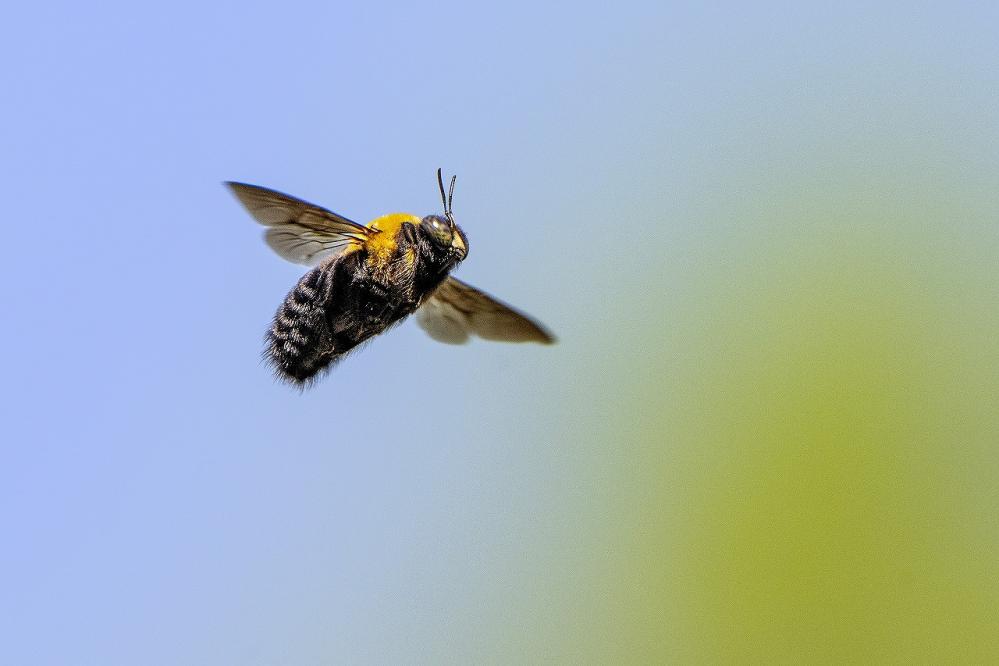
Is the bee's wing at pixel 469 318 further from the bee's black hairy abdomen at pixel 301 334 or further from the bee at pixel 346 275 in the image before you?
the bee's black hairy abdomen at pixel 301 334

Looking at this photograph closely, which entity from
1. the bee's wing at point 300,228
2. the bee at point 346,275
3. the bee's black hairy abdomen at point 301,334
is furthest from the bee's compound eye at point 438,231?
the bee's black hairy abdomen at point 301,334

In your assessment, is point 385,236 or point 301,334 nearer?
point 301,334

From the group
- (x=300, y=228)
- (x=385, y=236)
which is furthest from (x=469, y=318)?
(x=300, y=228)

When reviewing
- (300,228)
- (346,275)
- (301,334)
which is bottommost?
(301,334)

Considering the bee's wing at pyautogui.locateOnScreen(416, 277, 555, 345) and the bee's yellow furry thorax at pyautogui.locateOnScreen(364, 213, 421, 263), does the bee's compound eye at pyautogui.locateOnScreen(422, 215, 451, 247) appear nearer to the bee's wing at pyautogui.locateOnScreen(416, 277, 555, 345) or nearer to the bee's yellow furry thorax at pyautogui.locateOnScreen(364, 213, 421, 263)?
the bee's yellow furry thorax at pyautogui.locateOnScreen(364, 213, 421, 263)

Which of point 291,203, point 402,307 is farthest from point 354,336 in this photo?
point 291,203

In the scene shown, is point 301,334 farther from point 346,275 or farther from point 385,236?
point 385,236

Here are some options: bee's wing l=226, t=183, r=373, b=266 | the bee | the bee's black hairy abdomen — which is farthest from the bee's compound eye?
the bee's black hairy abdomen
